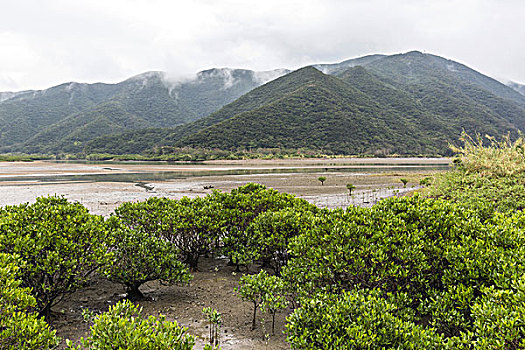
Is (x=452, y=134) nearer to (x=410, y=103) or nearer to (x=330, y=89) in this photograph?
(x=410, y=103)

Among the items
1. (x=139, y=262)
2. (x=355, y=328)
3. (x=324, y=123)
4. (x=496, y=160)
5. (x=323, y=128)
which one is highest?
(x=324, y=123)

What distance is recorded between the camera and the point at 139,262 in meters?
5.69

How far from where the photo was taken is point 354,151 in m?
97.2

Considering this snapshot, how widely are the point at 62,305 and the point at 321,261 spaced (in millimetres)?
5207

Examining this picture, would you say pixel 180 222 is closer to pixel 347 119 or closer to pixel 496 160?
pixel 496 160

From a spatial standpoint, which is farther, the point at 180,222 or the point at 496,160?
the point at 496,160

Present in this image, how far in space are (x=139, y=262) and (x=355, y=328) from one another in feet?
13.9

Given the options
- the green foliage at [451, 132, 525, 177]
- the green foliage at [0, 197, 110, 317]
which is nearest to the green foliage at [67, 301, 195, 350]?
the green foliage at [0, 197, 110, 317]

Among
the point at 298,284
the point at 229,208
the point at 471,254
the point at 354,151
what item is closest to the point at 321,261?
the point at 298,284

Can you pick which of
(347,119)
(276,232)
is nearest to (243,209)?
(276,232)

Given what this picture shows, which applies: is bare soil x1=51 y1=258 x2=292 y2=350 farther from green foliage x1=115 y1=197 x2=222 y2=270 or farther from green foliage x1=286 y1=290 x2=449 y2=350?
green foliage x1=286 y1=290 x2=449 y2=350

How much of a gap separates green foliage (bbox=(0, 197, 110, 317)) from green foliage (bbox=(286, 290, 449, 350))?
3.68 meters

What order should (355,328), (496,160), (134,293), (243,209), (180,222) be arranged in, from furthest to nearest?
(496,160) → (243,209) → (180,222) → (134,293) → (355,328)

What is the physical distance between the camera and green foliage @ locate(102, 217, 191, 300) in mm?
5668
